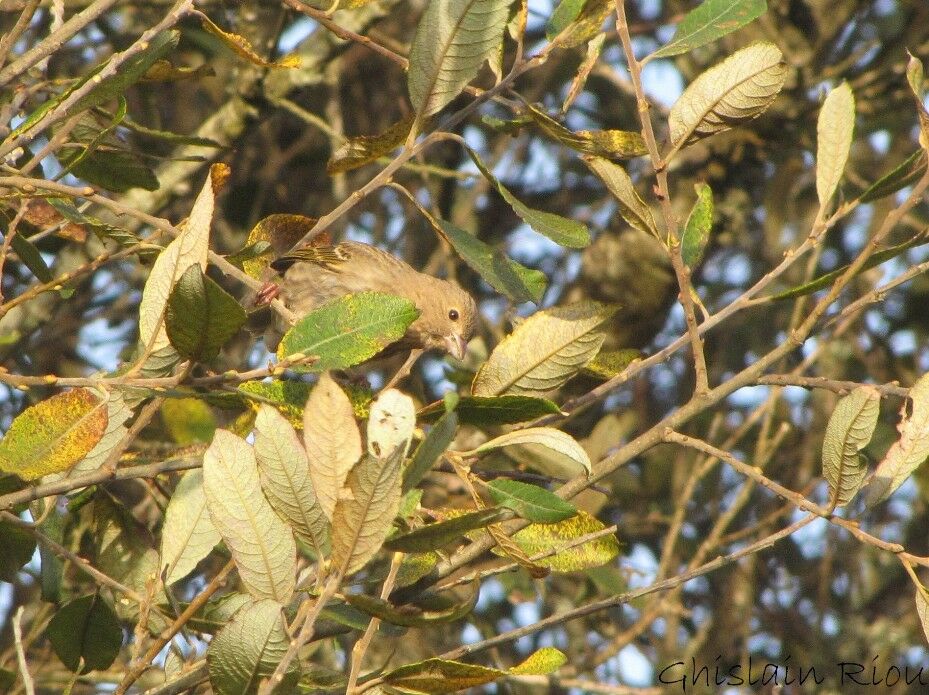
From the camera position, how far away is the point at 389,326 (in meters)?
2.21

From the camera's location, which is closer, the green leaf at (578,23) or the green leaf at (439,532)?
the green leaf at (439,532)

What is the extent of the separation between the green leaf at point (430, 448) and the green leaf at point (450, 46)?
1026mm

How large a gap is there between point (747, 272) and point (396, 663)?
3.31 meters

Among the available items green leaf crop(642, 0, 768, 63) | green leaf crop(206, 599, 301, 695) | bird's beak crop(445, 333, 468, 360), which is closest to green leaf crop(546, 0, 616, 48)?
green leaf crop(642, 0, 768, 63)

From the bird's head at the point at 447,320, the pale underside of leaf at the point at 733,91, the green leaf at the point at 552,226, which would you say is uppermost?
the pale underside of leaf at the point at 733,91

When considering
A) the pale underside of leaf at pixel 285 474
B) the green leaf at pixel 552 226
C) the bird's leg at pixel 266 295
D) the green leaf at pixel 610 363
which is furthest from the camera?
the green leaf at pixel 610 363

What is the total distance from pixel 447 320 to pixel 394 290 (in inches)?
10.7

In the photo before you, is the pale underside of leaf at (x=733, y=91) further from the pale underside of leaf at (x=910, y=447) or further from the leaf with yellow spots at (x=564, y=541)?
the leaf with yellow spots at (x=564, y=541)

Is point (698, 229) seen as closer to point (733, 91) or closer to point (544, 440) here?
point (733, 91)

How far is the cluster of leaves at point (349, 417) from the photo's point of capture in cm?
191

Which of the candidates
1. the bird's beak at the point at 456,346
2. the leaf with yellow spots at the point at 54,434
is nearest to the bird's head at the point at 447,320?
the bird's beak at the point at 456,346

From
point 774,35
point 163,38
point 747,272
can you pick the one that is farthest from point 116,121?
point 747,272

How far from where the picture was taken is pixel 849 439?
2336 millimetres

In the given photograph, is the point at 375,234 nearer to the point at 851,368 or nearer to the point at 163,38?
the point at 851,368
